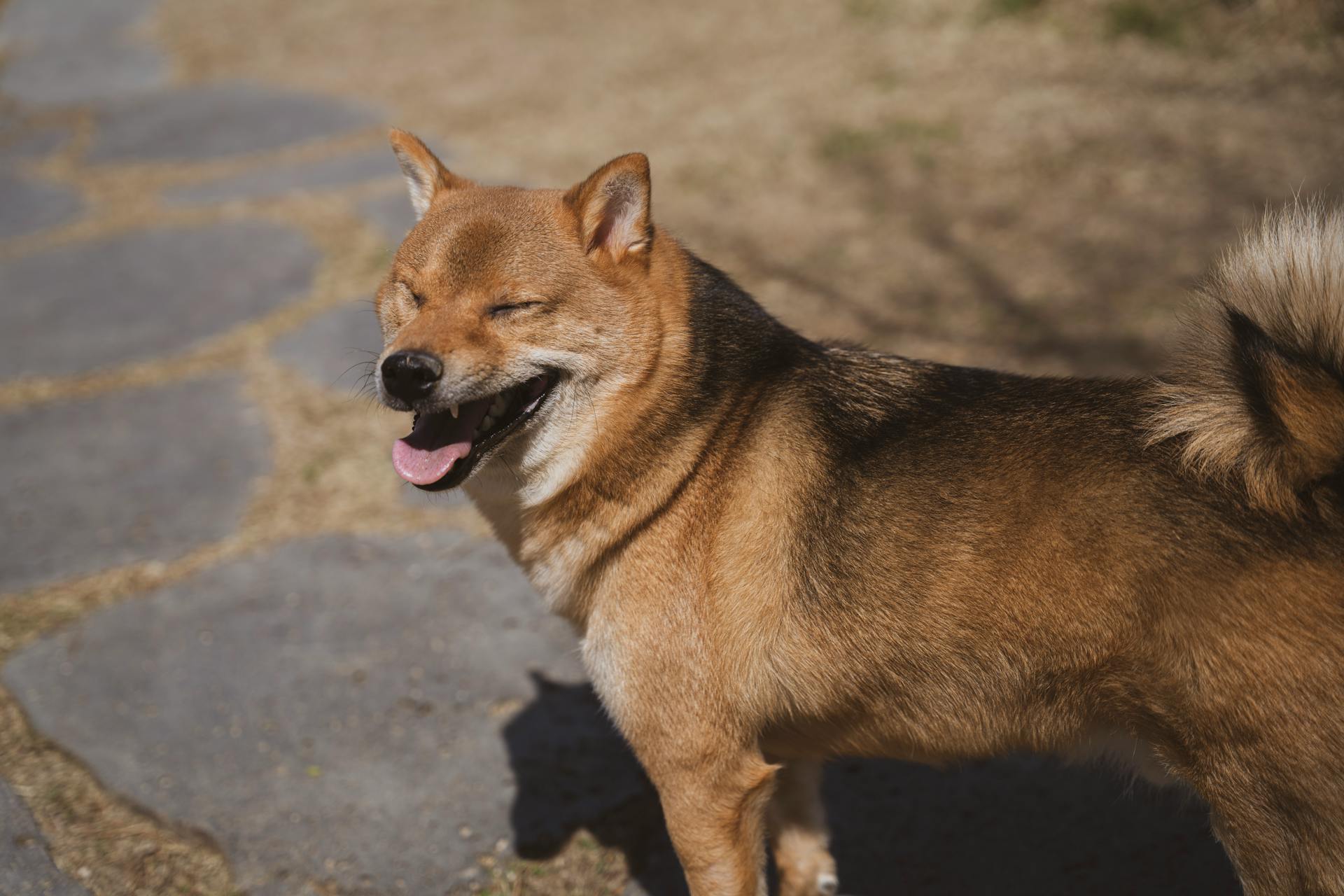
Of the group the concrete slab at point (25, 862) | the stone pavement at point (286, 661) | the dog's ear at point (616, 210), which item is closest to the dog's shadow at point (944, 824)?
the stone pavement at point (286, 661)

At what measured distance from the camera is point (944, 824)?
3285mm

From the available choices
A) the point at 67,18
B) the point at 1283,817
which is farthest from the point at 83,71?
the point at 1283,817

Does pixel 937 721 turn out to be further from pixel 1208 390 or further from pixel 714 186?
pixel 714 186

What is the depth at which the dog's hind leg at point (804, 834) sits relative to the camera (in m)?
3.11

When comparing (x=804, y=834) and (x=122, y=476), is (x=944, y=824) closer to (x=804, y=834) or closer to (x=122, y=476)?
(x=804, y=834)

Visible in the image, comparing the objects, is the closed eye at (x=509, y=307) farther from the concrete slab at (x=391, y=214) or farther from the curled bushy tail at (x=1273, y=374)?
the concrete slab at (x=391, y=214)

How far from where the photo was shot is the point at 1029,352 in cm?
527

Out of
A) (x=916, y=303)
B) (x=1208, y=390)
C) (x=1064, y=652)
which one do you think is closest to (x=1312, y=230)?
(x=1208, y=390)

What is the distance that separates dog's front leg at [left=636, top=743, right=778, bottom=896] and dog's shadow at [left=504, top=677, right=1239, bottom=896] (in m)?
0.53

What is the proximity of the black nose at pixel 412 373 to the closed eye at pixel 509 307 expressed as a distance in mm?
239

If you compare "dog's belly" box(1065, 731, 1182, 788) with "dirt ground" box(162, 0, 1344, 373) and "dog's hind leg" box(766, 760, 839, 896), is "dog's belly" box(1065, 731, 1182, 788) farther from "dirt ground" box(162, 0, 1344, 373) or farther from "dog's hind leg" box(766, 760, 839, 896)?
"dirt ground" box(162, 0, 1344, 373)

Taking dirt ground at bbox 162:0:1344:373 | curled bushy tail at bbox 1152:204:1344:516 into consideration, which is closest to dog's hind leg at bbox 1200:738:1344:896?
curled bushy tail at bbox 1152:204:1344:516

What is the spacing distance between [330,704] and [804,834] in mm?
1752

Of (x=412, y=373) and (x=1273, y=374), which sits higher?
(x=1273, y=374)
